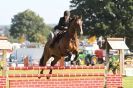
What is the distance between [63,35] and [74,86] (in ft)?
13.6

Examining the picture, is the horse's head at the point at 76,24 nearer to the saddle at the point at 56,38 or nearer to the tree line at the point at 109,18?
the saddle at the point at 56,38

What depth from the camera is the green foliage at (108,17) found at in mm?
67250

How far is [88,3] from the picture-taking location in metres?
71.7

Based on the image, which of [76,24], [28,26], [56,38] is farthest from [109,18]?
[28,26]

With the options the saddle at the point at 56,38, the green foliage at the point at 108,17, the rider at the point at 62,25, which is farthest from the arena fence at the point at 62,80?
the green foliage at the point at 108,17

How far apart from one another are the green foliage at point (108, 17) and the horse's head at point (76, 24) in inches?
1913

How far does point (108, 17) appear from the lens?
227 ft

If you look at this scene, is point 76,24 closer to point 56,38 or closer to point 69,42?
point 69,42

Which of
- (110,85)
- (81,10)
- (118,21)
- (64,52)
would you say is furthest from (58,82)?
(81,10)

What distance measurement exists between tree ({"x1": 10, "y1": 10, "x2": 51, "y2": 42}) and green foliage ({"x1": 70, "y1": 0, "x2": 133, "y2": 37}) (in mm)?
64006

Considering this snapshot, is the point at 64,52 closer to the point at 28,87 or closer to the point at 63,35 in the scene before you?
the point at 63,35

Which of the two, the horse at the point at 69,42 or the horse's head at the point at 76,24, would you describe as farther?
the horse at the point at 69,42

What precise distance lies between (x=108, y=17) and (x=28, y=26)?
84113 millimetres

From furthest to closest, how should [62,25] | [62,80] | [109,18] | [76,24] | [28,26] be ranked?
[28,26] → [109,18] → [62,25] → [76,24] → [62,80]
